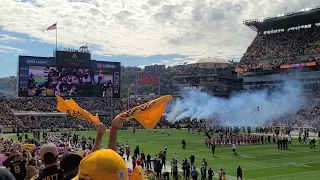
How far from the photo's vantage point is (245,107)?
58.4m

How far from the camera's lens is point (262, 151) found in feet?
95.1

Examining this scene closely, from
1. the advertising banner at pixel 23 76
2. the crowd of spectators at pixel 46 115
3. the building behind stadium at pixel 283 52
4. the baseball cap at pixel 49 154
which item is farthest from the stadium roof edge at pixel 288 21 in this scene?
the baseball cap at pixel 49 154

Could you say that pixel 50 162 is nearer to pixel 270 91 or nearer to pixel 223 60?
pixel 270 91

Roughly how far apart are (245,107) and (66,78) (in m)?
26.5

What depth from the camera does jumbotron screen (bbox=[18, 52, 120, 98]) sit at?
2189 inches

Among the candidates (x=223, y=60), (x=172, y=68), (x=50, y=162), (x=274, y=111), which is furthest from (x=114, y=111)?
(x=172, y=68)

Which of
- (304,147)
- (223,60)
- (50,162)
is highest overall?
(223,60)

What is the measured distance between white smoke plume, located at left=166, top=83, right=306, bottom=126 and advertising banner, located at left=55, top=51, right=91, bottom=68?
50.6 ft

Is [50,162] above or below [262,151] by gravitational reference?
above

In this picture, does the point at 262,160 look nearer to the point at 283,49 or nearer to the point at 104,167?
the point at 104,167

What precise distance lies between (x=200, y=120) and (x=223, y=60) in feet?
171

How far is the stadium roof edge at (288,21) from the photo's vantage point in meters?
68.6

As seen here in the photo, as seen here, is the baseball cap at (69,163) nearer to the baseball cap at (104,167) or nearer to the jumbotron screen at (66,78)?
the baseball cap at (104,167)

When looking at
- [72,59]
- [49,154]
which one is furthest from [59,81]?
[49,154]
